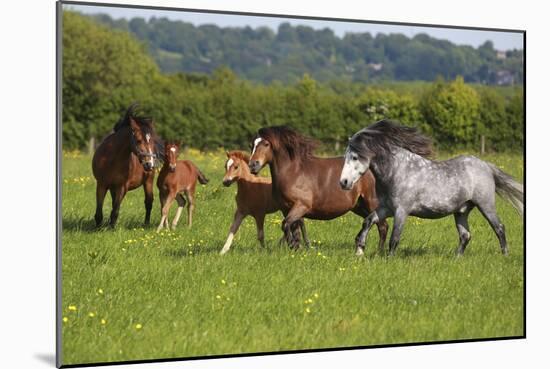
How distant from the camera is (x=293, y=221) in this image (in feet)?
27.8

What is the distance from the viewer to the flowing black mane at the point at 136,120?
27.3 ft

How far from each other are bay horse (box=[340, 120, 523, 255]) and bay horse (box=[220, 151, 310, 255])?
0.72 metres

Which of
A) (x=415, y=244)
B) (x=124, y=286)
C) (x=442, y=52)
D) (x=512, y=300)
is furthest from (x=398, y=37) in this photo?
(x=124, y=286)

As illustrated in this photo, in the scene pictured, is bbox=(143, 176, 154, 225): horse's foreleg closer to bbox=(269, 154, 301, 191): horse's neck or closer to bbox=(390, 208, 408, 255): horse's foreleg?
bbox=(269, 154, 301, 191): horse's neck

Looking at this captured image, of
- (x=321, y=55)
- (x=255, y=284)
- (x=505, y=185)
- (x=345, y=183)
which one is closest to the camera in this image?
(x=255, y=284)

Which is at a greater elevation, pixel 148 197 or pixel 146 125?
pixel 146 125

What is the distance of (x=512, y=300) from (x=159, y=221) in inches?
129

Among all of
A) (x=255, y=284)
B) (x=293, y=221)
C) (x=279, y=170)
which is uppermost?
(x=279, y=170)

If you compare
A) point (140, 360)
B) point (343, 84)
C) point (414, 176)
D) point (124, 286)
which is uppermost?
point (343, 84)

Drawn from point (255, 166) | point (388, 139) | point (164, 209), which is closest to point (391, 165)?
point (388, 139)

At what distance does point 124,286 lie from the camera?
25.3 ft

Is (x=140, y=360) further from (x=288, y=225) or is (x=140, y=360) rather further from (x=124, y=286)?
(x=288, y=225)

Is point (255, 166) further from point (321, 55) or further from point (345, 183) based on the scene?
point (321, 55)

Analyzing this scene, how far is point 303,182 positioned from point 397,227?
0.93 m
